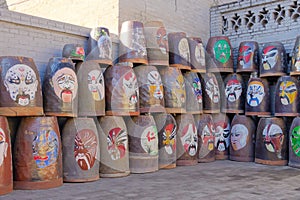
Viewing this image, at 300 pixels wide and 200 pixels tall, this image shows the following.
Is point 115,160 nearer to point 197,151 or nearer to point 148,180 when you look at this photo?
point 148,180

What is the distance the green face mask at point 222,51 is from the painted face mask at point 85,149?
11.3 feet

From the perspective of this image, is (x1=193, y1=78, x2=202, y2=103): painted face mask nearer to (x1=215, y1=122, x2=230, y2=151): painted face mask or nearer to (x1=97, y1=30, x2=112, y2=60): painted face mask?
(x1=215, y1=122, x2=230, y2=151): painted face mask

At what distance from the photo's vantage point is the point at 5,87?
4.74 meters

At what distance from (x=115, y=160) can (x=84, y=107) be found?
0.85 meters

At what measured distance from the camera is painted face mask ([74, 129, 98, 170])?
17.3 ft

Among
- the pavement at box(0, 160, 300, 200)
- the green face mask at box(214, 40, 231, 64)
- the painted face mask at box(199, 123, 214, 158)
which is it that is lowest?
the pavement at box(0, 160, 300, 200)

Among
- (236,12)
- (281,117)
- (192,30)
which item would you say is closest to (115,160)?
(281,117)

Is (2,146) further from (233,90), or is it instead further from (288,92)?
(288,92)

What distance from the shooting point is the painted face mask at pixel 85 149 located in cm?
527

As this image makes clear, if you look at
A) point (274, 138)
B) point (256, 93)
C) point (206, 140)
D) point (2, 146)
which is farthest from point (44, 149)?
point (256, 93)

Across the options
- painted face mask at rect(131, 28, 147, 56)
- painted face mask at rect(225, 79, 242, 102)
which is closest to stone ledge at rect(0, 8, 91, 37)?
painted face mask at rect(131, 28, 147, 56)

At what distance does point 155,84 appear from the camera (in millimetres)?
6316

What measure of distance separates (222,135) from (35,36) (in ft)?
12.9

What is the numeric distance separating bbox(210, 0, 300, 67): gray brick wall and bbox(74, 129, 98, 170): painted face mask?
4331 millimetres
